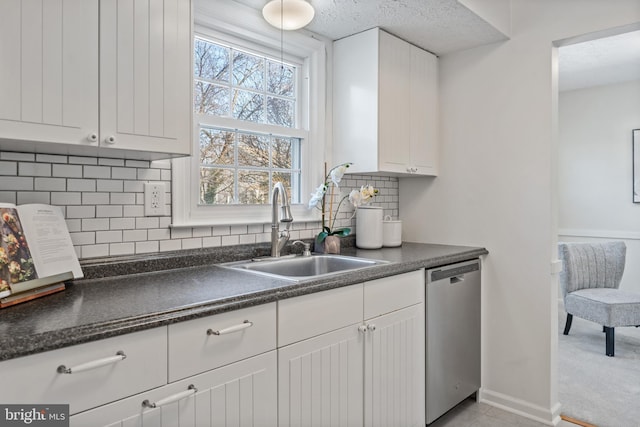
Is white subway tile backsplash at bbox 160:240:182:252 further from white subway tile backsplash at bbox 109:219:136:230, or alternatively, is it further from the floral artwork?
the floral artwork

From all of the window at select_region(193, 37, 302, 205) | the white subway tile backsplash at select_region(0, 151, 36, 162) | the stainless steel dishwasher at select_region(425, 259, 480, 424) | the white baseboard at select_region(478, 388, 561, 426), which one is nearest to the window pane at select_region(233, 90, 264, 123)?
the window at select_region(193, 37, 302, 205)

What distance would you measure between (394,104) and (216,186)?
1.15 meters

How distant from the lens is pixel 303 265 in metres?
2.27

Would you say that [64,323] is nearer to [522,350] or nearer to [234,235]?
[234,235]

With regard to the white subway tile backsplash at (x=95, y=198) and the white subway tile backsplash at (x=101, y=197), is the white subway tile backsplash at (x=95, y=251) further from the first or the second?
the white subway tile backsplash at (x=95, y=198)

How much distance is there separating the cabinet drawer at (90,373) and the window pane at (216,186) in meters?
1.03

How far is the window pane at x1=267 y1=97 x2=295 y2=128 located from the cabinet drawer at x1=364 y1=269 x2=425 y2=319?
1.11m

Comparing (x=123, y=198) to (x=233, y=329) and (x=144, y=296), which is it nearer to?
(x=144, y=296)

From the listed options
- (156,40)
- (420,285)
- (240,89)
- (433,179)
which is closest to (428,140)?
(433,179)

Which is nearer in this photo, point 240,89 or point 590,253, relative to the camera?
point 240,89

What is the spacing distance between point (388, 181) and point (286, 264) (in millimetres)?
1174

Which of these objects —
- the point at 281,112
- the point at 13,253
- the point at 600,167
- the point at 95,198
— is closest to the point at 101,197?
the point at 95,198

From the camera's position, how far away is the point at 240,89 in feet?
7.42

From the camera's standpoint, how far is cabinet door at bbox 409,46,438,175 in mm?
2664
